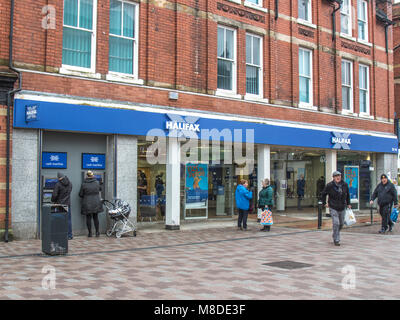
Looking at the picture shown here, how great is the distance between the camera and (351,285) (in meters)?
6.83

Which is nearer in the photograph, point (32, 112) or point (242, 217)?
point (32, 112)

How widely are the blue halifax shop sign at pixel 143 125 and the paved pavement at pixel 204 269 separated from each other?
3.10 metres

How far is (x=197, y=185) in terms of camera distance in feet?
55.7

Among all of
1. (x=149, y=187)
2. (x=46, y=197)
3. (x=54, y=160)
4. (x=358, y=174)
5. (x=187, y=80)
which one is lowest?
(x=46, y=197)

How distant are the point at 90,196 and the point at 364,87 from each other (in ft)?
50.8

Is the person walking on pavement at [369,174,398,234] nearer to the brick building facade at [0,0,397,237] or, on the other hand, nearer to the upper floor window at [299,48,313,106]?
the brick building facade at [0,0,397,237]

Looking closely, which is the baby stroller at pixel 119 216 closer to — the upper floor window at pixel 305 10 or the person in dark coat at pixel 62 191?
the person in dark coat at pixel 62 191

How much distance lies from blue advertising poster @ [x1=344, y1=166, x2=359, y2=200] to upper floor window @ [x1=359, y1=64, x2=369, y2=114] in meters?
2.84

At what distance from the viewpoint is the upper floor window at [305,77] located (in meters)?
19.1

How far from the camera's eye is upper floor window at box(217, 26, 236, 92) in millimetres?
16344

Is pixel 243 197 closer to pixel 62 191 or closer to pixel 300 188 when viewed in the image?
pixel 62 191

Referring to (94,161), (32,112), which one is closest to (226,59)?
(94,161)
